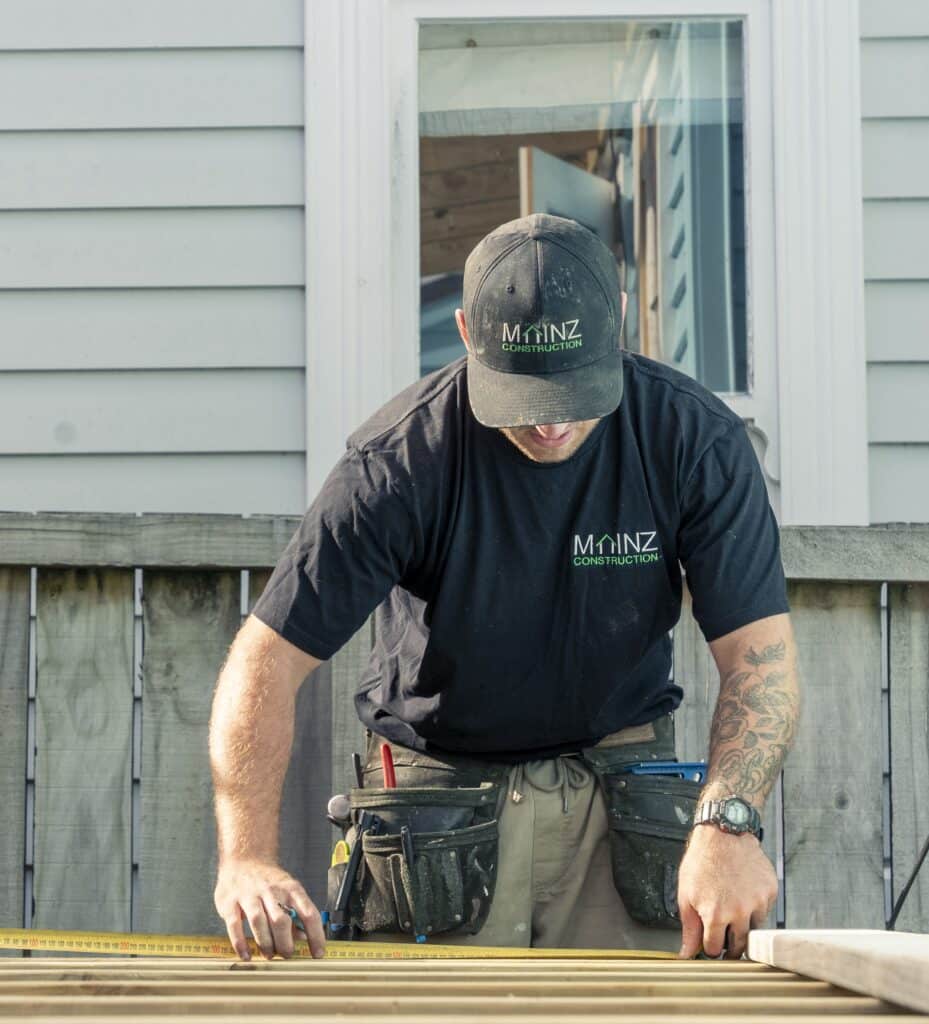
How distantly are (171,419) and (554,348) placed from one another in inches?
83.0

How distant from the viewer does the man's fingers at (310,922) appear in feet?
8.33

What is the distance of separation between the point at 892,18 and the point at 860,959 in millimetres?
3641

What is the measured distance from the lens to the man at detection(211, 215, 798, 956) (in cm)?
285

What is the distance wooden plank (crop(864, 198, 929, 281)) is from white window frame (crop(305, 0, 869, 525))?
0.06 metres

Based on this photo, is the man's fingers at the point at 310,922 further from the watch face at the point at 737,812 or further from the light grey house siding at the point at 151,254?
the light grey house siding at the point at 151,254

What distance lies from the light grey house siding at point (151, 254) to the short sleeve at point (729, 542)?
1.90m

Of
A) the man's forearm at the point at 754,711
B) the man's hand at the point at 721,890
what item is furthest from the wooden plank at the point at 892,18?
the man's hand at the point at 721,890

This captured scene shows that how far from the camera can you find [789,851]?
10.9 feet

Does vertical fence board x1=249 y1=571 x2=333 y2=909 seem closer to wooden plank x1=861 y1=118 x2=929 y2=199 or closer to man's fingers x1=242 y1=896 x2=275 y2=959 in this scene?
man's fingers x1=242 y1=896 x2=275 y2=959

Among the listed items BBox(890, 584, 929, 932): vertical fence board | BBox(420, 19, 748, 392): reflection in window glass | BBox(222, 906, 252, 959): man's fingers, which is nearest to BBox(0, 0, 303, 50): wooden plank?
BBox(420, 19, 748, 392): reflection in window glass

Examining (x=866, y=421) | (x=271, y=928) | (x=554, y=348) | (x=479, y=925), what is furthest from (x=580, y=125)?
(x=271, y=928)

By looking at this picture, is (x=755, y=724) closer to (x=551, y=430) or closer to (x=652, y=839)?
(x=652, y=839)

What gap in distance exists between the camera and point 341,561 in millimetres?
2900

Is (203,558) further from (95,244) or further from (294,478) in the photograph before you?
(95,244)
